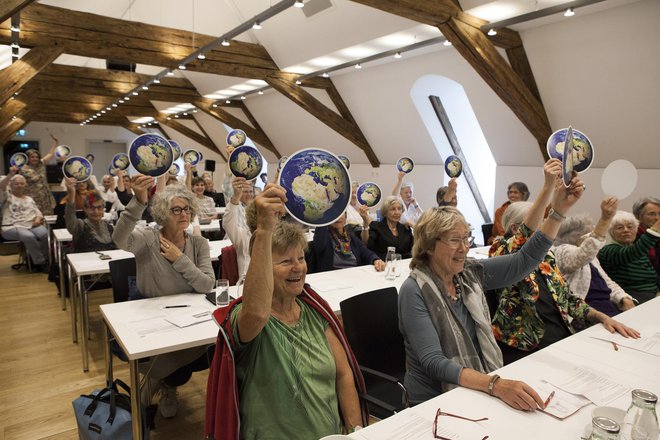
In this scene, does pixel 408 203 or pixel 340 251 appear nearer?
pixel 340 251

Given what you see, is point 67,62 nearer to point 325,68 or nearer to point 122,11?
point 122,11

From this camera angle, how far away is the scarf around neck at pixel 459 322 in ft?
6.03

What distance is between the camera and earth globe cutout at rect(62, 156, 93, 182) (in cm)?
515

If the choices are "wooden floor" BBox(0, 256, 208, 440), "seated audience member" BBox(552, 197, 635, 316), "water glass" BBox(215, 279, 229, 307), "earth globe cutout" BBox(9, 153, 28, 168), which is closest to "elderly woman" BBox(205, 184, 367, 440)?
"water glass" BBox(215, 279, 229, 307)

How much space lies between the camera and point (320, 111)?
876 cm

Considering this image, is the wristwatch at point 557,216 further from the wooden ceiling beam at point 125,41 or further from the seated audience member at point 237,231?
the wooden ceiling beam at point 125,41

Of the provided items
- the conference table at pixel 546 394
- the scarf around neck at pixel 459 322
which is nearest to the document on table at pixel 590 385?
the conference table at pixel 546 394

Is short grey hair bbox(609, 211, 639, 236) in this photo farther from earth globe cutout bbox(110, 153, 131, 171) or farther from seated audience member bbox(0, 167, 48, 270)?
seated audience member bbox(0, 167, 48, 270)

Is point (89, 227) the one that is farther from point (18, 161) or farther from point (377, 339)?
point (18, 161)

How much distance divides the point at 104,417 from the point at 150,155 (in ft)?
5.83

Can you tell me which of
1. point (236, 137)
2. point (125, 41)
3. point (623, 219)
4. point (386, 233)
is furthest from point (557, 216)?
point (125, 41)

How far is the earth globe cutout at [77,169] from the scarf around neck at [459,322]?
4.65m

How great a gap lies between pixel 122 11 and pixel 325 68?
12.3 ft

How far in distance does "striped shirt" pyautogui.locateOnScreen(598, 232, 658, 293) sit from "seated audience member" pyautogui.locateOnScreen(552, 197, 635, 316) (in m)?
0.25
